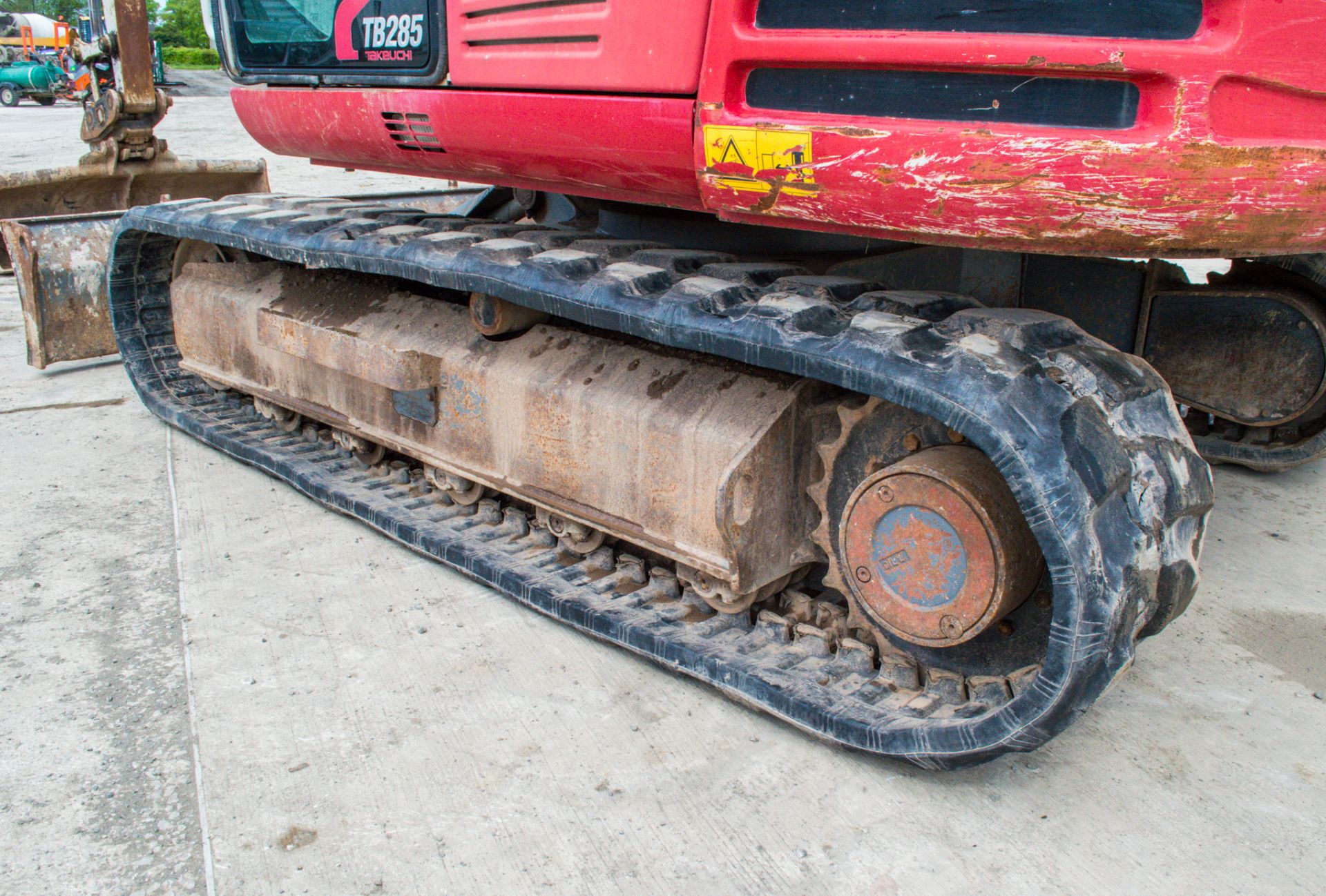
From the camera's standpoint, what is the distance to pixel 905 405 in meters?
2.01

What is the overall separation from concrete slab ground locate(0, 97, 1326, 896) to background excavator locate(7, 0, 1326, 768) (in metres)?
0.17

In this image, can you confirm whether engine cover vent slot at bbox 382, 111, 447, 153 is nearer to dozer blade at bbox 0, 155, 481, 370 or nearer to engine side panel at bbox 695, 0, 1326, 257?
engine side panel at bbox 695, 0, 1326, 257

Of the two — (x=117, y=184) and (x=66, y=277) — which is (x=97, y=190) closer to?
(x=117, y=184)

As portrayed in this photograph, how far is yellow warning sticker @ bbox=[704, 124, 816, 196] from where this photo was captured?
205 centimetres

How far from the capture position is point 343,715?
96.8 inches

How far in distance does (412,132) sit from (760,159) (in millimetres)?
1276

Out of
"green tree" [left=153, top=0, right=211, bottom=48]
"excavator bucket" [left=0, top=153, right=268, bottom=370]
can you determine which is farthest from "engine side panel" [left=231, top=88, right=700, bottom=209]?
"green tree" [left=153, top=0, right=211, bottom=48]

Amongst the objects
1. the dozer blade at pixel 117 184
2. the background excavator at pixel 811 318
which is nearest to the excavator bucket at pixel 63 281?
the background excavator at pixel 811 318

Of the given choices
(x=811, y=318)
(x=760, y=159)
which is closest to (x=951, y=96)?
(x=760, y=159)

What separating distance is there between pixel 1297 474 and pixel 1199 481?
2.26 meters

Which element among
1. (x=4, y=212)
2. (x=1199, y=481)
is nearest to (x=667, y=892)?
(x=1199, y=481)

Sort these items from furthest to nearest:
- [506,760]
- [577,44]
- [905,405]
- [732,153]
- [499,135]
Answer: [499,135]
[577,44]
[506,760]
[732,153]
[905,405]

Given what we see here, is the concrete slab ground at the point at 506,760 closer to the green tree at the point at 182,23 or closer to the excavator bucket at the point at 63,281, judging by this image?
the excavator bucket at the point at 63,281

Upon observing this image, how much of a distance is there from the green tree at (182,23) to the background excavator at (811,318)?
57918 mm
